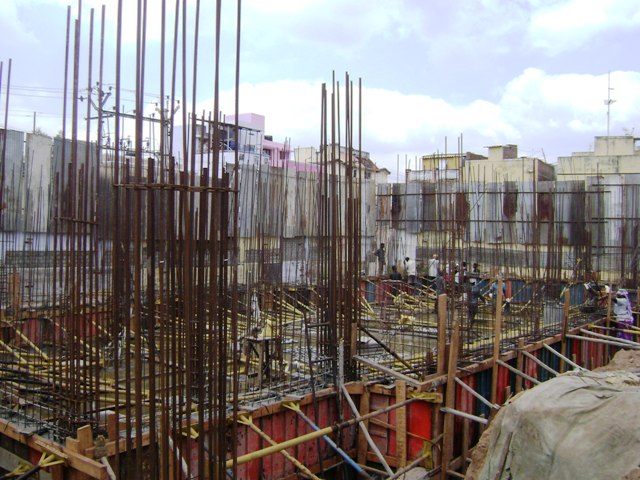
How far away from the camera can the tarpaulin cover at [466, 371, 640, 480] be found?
3.58m

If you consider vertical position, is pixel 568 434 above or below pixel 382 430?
above

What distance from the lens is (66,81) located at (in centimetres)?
634

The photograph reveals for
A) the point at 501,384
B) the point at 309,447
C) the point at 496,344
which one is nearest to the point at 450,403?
the point at 496,344

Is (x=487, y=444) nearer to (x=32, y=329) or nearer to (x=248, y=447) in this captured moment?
(x=248, y=447)

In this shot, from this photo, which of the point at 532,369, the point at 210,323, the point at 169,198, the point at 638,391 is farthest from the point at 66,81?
the point at 532,369

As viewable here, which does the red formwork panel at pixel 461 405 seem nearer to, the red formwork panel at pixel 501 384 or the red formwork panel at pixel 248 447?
the red formwork panel at pixel 501 384

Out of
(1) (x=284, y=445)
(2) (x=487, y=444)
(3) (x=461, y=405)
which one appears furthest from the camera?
(3) (x=461, y=405)

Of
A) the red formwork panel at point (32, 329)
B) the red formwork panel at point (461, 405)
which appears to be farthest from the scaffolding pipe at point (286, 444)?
the red formwork panel at point (32, 329)

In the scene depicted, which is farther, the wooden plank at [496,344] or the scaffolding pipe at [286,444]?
the wooden plank at [496,344]

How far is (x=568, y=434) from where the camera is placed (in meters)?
3.77

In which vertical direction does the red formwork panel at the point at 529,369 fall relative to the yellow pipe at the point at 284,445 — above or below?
below

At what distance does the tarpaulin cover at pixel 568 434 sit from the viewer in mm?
3578

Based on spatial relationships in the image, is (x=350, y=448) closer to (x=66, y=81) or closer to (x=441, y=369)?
(x=441, y=369)

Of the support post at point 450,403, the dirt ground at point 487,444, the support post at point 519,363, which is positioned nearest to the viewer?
the dirt ground at point 487,444
